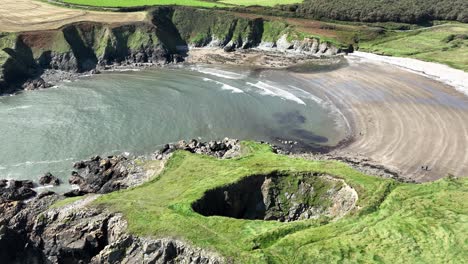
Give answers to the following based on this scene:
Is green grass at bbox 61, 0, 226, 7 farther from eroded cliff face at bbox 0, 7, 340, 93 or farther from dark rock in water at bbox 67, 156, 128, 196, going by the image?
dark rock in water at bbox 67, 156, 128, 196

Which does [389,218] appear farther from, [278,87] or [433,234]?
[278,87]

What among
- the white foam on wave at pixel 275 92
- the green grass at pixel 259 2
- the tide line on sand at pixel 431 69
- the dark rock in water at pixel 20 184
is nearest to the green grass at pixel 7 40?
the dark rock in water at pixel 20 184

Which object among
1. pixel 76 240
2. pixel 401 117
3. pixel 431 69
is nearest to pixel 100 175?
pixel 76 240

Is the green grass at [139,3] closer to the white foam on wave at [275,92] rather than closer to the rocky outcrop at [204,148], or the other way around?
the white foam on wave at [275,92]

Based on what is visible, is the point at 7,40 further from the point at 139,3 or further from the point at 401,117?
the point at 401,117

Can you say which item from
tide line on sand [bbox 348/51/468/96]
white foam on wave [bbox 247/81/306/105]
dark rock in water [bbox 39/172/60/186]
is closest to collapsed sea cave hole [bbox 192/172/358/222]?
dark rock in water [bbox 39/172/60/186]
